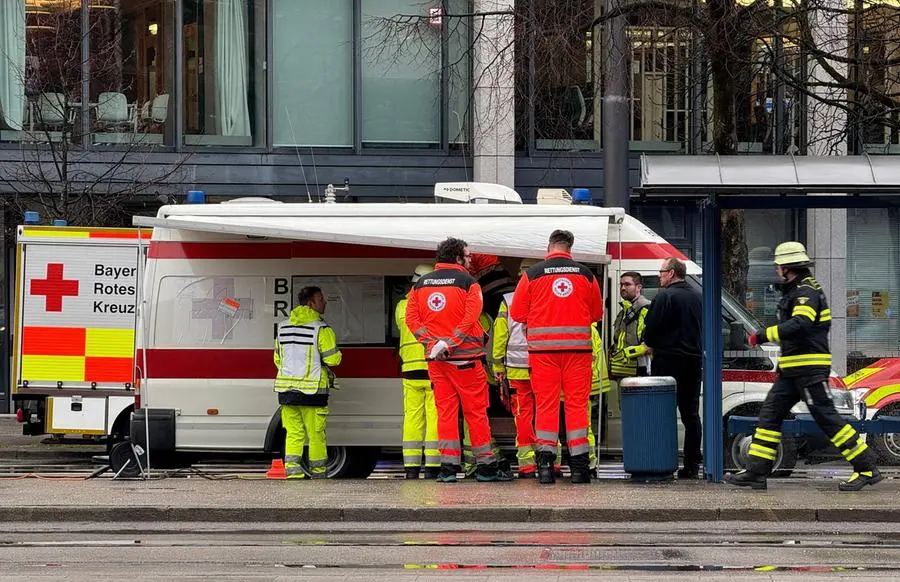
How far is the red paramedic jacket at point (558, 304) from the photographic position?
38.8 ft

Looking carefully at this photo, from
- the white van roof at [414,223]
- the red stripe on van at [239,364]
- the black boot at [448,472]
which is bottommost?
the black boot at [448,472]

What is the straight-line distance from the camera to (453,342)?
39.3ft

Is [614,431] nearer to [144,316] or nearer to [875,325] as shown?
[144,316]

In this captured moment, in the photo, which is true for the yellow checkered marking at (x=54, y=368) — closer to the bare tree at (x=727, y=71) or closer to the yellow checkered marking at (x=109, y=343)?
the yellow checkered marking at (x=109, y=343)

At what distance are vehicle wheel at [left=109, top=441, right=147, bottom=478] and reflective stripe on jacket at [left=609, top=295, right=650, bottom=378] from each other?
4313 mm

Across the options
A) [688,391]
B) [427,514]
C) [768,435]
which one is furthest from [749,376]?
[427,514]

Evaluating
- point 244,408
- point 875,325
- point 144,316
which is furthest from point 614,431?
point 875,325

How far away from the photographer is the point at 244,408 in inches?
530

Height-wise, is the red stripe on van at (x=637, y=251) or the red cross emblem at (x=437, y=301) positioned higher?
the red stripe on van at (x=637, y=251)

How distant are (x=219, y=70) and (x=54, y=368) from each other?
7259 mm

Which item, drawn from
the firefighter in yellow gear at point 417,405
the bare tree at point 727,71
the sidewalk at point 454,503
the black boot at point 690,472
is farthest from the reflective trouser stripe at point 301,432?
the bare tree at point 727,71

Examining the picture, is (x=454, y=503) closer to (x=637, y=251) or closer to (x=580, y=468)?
(x=580, y=468)

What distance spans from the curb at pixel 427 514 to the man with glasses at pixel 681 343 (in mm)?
2293

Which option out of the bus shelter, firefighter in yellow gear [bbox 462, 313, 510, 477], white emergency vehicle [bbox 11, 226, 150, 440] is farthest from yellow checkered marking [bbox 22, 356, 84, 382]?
the bus shelter
